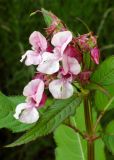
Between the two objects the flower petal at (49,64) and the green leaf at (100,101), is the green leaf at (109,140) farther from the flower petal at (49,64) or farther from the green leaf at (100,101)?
the flower petal at (49,64)

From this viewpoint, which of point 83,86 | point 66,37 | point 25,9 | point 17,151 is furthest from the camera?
point 25,9

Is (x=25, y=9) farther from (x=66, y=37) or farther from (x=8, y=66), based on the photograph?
(x=66, y=37)

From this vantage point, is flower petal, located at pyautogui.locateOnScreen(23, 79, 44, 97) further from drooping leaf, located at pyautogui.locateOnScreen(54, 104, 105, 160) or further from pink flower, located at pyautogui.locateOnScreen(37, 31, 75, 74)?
drooping leaf, located at pyautogui.locateOnScreen(54, 104, 105, 160)

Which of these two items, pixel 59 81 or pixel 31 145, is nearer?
pixel 59 81

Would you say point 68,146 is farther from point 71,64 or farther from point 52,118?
point 71,64

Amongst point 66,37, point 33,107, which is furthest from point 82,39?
point 33,107

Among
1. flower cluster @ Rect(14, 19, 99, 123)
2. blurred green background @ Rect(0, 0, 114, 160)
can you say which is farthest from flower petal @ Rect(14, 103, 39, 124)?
blurred green background @ Rect(0, 0, 114, 160)
